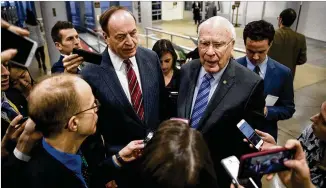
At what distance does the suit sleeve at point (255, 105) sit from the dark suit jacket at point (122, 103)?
0.76 metres

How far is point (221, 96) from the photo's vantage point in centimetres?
197

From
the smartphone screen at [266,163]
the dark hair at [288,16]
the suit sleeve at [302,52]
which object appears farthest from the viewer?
the suit sleeve at [302,52]

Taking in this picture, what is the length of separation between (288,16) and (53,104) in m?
3.89

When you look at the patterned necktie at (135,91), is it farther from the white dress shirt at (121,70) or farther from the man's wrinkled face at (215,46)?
the man's wrinkled face at (215,46)

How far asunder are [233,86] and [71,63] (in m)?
1.34

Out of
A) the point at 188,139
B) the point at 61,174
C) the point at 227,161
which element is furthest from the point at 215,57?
the point at 61,174

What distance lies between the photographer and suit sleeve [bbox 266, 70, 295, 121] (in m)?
2.38

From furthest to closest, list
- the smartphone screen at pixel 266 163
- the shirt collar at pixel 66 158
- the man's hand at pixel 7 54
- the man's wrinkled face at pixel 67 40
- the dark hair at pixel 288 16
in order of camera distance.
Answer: the dark hair at pixel 288 16, the man's wrinkled face at pixel 67 40, the shirt collar at pixel 66 158, the smartphone screen at pixel 266 163, the man's hand at pixel 7 54

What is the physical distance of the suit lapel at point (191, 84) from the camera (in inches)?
83.7

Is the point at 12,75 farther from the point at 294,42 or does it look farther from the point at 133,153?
the point at 294,42

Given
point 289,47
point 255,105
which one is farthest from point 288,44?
point 255,105

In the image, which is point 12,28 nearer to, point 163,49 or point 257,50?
point 257,50

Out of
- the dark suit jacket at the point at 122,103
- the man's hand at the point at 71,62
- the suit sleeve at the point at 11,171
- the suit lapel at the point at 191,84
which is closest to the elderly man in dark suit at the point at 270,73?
the suit lapel at the point at 191,84

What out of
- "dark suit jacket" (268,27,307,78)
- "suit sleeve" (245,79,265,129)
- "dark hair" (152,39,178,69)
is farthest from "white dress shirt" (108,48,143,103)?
"dark suit jacket" (268,27,307,78)
